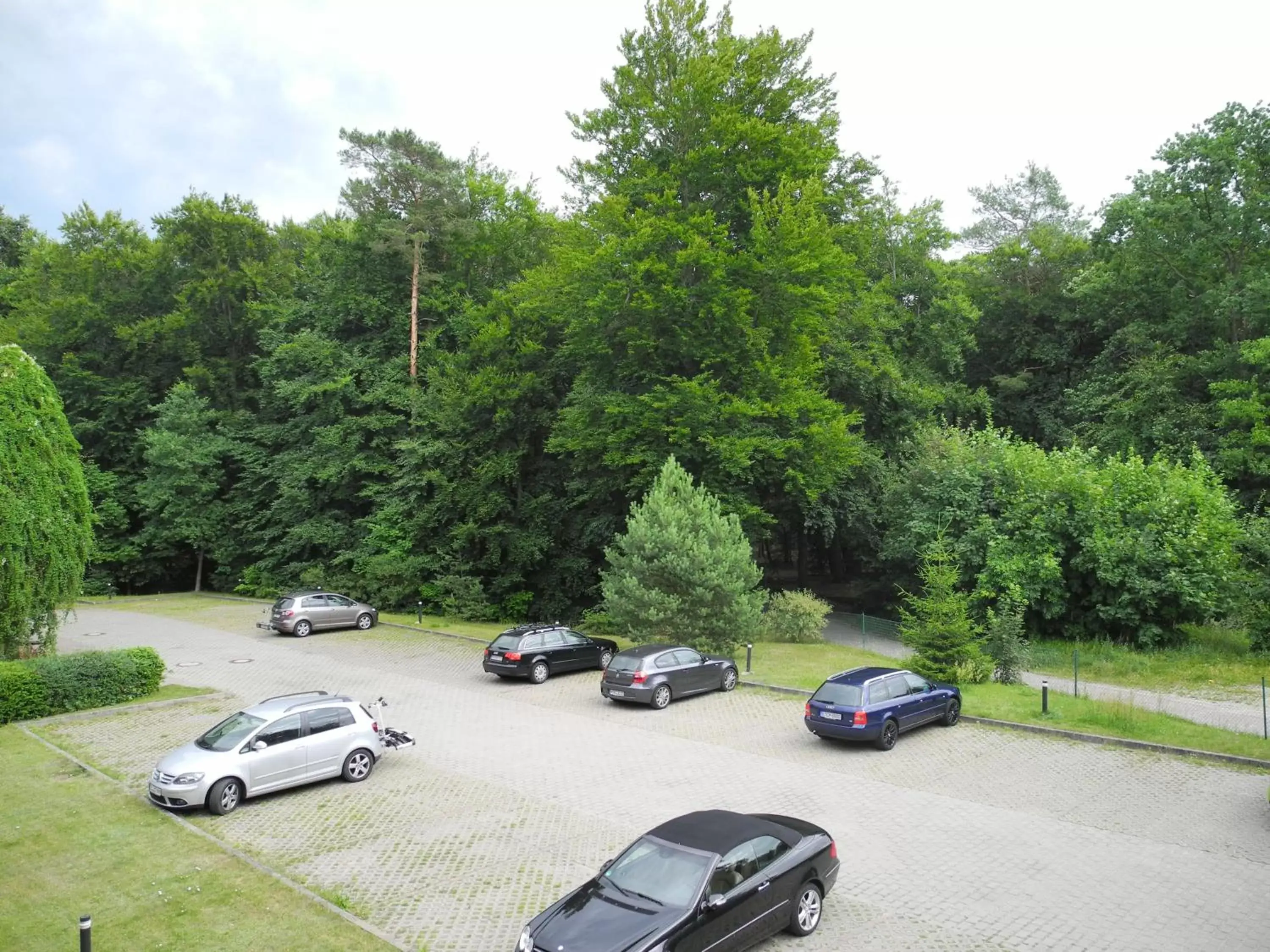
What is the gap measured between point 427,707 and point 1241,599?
A: 77.3ft

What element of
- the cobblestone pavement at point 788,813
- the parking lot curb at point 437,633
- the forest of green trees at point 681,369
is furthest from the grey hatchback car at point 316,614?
the cobblestone pavement at point 788,813

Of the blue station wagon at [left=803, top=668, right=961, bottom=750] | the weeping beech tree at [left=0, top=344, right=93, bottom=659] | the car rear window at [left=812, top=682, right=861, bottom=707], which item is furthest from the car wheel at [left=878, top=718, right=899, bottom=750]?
the weeping beech tree at [left=0, top=344, right=93, bottom=659]

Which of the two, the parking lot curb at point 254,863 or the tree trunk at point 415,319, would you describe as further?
the tree trunk at point 415,319

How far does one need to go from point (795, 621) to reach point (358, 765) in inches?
695

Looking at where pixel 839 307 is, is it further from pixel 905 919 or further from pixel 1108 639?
pixel 905 919

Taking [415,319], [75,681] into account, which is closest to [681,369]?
[415,319]

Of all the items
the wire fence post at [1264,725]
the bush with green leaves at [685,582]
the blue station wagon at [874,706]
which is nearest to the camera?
the blue station wagon at [874,706]

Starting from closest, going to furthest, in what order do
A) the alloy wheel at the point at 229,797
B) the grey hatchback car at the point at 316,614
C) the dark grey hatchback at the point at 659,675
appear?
1. the alloy wheel at the point at 229,797
2. the dark grey hatchback at the point at 659,675
3. the grey hatchback car at the point at 316,614

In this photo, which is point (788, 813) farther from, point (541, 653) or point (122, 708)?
point (122, 708)

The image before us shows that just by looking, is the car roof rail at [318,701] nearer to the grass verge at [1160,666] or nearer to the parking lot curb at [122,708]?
the parking lot curb at [122,708]

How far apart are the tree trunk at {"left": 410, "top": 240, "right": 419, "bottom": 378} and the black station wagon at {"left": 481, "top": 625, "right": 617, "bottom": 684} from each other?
20.7 m

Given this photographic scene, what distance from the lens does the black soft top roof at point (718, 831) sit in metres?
7.71

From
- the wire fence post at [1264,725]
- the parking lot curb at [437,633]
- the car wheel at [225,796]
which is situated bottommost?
the parking lot curb at [437,633]

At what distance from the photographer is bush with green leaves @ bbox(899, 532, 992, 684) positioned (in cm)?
1841
